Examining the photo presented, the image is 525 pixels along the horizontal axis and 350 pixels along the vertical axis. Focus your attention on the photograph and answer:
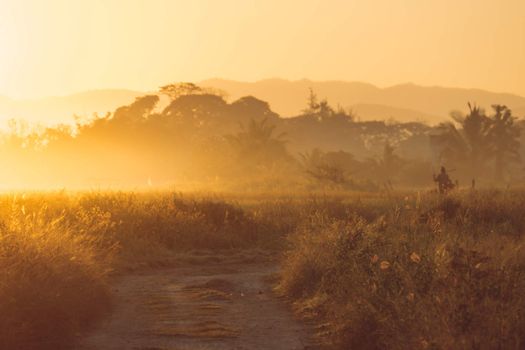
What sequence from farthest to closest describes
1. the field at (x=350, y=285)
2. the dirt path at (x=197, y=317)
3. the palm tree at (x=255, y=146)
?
the palm tree at (x=255, y=146) < the dirt path at (x=197, y=317) < the field at (x=350, y=285)

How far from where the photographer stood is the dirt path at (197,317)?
11.6m

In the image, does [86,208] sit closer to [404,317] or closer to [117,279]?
[117,279]

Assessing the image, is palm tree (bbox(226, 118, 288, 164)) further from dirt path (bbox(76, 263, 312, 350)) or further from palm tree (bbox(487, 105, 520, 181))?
dirt path (bbox(76, 263, 312, 350))

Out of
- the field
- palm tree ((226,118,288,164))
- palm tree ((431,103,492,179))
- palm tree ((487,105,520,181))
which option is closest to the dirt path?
the field

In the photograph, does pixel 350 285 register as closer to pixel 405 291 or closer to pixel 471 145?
pixel 405 291

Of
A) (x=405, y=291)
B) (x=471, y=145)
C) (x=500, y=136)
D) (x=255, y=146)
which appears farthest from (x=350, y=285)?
(x=500, y=136)

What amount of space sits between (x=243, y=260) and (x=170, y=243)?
8.72 ft

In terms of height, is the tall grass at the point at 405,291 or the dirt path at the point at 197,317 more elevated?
the tall grass at the point at 405,291

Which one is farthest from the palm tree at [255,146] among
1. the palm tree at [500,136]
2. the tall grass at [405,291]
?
the tall grass at [405,291]

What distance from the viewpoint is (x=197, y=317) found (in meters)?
13.4

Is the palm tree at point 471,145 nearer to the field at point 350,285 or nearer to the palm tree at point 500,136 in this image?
the palm tree at point 500,136

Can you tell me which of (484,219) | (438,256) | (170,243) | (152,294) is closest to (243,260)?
(170,243)

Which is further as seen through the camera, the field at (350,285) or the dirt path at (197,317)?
the dirt path at (197,317)

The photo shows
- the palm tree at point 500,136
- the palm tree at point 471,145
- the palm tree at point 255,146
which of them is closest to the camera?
the palm tree at point 255,146
